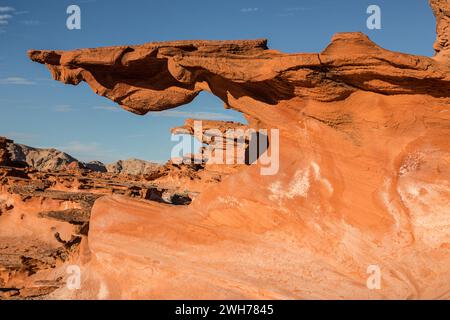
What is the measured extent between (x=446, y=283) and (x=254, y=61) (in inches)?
147

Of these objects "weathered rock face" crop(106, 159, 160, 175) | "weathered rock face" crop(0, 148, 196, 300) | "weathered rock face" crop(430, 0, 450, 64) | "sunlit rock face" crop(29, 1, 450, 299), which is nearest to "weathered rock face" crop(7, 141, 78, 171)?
"weathered rock face" crop(106, 159, 160, 175)

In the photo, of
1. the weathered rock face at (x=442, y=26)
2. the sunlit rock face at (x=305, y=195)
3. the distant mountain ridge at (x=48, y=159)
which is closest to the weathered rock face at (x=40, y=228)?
the sunlit rock face at (x=305, y=195)

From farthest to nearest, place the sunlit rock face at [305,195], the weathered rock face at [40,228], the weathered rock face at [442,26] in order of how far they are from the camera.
A: the weathered rock face at [40,228] → the weathered rock face at [442,26] → the sunlit rock face at [305,195]

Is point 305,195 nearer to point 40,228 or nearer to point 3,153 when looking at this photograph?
point 40,228

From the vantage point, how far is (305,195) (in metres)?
6.69

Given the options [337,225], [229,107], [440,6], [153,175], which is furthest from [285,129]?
[153,175]

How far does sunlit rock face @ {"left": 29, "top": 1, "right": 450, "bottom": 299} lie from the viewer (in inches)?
228

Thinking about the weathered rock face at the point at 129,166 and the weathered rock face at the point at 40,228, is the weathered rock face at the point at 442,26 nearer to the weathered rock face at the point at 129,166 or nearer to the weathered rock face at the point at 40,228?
the weathered rock face at the point at 40,228

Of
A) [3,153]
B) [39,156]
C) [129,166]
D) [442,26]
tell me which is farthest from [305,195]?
[129,166]

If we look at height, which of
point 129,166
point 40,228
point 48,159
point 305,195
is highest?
point 305,195

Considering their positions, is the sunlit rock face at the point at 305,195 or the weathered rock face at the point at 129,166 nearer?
the sunlit rock face at the point at 305,195

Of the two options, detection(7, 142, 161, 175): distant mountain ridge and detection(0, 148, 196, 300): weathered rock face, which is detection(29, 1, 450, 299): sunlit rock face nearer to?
detection(0, 148, 196, 300): weathered rock face

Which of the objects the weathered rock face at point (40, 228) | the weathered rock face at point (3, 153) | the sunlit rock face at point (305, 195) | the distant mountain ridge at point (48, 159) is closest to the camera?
the sunlit rock face at point (305, 195)

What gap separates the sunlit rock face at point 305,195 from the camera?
5.78m
